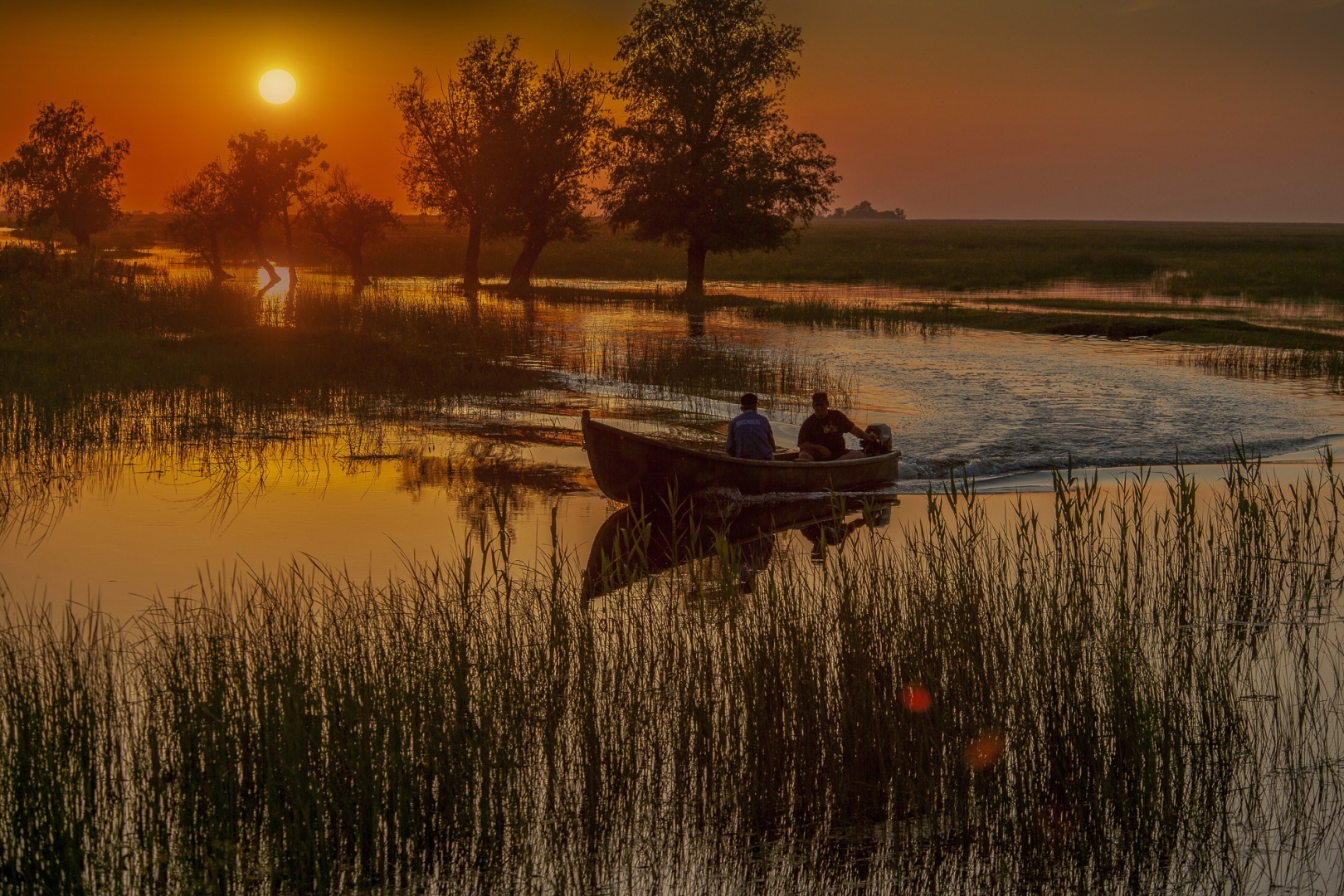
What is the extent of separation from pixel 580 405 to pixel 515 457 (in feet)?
17.9

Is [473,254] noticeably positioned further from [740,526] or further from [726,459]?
[740,526]

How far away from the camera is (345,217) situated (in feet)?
197

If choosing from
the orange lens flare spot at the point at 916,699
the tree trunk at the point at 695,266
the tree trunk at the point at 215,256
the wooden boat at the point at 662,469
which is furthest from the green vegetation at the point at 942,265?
the orange lens flare spot at the point at 916,699

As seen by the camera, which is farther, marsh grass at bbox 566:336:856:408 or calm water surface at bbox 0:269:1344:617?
marsh grass at bbox 566:336:856:408

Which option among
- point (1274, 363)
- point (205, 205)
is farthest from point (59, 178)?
point (1274, 363)

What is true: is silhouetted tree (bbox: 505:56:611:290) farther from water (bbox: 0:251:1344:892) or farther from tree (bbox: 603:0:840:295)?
water (bbox: 0:251:1344:892)

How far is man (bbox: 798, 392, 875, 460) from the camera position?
16.4m

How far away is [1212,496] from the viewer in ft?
51.2

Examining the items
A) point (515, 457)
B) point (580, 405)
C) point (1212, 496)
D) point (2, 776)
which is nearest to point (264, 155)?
point (580, 405)

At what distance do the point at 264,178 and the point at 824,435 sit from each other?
2039 inches

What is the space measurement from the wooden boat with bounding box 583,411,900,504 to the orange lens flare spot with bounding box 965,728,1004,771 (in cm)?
736

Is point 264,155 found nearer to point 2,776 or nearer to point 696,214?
point 696,214

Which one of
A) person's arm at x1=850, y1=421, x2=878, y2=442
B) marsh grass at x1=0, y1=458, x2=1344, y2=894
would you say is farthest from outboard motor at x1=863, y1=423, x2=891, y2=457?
marsh grass at x1=0, y1=458, x2=1344, y2=894

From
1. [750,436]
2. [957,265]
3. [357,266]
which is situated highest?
[957,265]
